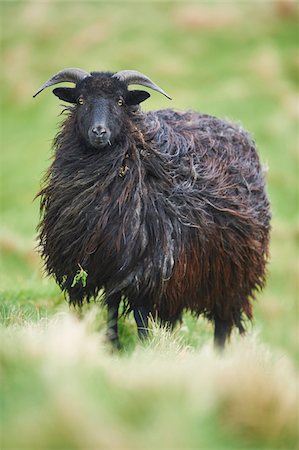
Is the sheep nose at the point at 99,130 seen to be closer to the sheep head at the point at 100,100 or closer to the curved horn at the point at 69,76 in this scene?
the sheep head at the point at 100,100

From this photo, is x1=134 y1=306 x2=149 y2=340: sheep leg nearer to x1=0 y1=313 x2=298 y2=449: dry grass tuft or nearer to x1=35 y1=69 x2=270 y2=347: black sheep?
x1=35 y1=69 x2=270 y2=347: black sheep

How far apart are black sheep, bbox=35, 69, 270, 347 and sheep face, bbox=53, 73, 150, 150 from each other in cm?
1

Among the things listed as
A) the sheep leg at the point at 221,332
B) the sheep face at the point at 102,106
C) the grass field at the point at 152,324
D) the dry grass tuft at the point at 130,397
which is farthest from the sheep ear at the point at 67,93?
the dry grass tuft at the point at 130,397

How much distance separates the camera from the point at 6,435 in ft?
14.0

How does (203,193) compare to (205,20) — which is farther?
(205,20)

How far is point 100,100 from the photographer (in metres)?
8.44

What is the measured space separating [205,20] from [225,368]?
36023 mm

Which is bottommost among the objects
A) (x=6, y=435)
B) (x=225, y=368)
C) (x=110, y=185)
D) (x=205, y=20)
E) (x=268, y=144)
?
(x=6, y=435)

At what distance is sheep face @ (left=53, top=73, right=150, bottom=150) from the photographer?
8.24 m

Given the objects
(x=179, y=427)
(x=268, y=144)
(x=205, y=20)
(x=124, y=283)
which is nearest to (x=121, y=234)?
(x=124, y=283)

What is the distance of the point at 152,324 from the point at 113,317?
0.92 m

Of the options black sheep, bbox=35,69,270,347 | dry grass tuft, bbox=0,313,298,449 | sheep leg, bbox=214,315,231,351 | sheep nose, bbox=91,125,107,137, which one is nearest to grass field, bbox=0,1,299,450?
dry grass tuft, bbox=0,313,298,449

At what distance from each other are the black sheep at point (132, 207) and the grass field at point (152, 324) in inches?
20.5

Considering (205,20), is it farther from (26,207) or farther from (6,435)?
(6,435)
